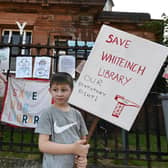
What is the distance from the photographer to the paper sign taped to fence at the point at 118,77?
6.42 ft

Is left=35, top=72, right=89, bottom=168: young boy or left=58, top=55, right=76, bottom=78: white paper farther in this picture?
left=58, top=55, right=76, bottom=78: white paper

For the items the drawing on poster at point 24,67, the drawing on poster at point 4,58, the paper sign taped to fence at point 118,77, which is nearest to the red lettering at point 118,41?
the paper sign taped to fence at point 118,77

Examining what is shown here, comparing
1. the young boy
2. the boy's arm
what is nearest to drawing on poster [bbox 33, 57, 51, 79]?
the young boy

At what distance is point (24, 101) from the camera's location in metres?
3.87

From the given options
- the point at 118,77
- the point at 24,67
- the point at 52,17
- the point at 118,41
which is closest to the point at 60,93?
the point at 118,77

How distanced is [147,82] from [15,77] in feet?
8.73

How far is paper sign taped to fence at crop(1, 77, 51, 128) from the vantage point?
151 inches

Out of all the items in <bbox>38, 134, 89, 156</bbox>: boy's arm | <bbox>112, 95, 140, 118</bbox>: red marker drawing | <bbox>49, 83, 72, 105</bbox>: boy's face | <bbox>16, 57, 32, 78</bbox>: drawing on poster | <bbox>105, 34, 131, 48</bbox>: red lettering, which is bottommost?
<bbox>38, 134, 89, 156</bbox>: boy's arm

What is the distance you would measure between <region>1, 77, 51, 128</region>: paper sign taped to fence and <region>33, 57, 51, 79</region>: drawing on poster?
0.41 feet

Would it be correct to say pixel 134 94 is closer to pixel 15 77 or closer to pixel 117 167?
pixel 117 167

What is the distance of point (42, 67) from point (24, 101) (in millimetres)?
688

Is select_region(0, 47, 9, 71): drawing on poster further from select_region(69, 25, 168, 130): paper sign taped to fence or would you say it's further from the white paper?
select_region(69, 25, 168, 130): paper sign taped to fence

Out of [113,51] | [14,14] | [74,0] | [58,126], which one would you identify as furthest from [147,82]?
[14,14]

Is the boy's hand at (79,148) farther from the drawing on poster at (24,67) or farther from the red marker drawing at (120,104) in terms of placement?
the drawing on poster at (24,67)
